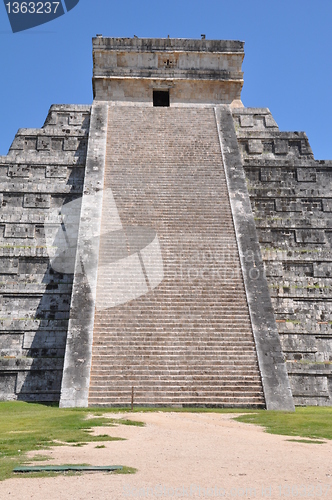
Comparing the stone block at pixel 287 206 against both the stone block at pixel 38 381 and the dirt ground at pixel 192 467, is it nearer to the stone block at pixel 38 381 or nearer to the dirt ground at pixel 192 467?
the stone block at pixel 38 381

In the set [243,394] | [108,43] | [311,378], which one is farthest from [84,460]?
[108,43]

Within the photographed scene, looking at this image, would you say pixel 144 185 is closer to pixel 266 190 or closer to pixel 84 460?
pixel 266 190

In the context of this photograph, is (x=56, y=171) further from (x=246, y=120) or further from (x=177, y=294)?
(x=246, y=120)

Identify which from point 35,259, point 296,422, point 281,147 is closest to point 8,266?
point 35,259

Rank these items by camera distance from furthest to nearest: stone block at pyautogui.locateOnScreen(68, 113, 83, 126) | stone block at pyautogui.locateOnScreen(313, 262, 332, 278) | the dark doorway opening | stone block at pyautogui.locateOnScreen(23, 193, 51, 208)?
the dark doorway opening
stone block at pyautogui.locateOnScreen(68, 113, 83, 126)
stone block at pyautogui.locateOnScreen(23, 193, 51, 208)
stone block at pyautogui.locateOnScreen(313, 262, 332, 278)

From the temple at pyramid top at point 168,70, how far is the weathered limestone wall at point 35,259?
2.49 m

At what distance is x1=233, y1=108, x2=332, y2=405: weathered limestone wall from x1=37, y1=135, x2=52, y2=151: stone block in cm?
592

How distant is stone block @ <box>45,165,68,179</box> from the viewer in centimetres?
1495

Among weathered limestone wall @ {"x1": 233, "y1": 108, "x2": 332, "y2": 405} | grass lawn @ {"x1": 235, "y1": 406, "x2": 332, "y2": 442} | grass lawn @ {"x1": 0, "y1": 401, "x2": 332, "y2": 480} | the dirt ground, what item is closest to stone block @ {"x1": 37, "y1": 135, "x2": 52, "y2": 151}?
weathered limestone wall @ {"x1": 233, "y1": 108, "x2": 332, "y2": 405}

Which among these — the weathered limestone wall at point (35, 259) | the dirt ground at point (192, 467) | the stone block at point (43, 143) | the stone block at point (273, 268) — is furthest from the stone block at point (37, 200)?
the dirt ground at point (192, 467)

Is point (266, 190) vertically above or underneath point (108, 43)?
underneath

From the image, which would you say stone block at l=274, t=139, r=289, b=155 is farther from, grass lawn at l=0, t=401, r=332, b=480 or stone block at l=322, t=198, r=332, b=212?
grass lawn at l=0, t=401, r=332, b=480

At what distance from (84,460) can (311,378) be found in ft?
24.8

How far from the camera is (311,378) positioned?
36.5 ft
